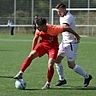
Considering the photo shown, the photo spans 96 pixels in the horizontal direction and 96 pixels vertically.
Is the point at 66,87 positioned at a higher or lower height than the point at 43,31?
lower

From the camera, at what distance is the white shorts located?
1212 centimetres

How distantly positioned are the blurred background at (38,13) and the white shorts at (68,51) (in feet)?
141

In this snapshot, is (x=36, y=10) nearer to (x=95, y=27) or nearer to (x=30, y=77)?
(x=95, y=27)

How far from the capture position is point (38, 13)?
58969 mm

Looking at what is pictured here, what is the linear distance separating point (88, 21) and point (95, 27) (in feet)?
4.12

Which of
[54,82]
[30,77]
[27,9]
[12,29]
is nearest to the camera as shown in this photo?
[54,82]

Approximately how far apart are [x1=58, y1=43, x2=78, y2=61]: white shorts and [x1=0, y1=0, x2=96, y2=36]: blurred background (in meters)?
43.0

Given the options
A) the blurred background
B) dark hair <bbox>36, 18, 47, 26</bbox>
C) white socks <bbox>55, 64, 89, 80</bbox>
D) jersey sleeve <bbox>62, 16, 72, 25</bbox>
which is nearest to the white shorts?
white socks <bbox>55, 64, 89, 80</bbox>

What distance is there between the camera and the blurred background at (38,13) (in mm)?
56188

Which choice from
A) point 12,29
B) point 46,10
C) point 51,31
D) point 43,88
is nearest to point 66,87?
point 43,88

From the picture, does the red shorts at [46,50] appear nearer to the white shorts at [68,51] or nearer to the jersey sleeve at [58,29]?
the white shorts at [68,51]

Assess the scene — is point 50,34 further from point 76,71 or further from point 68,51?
point 76,71

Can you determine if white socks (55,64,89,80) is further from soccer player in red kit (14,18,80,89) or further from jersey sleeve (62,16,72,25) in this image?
jersey sleeve (62,16,72,25)

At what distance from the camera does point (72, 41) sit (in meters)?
12.2
